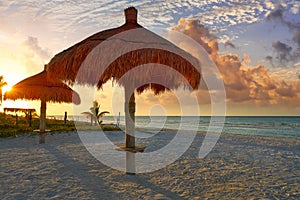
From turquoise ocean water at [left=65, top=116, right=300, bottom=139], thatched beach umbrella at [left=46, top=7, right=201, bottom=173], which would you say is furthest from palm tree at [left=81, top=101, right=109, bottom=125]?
thatched beach umbrella at [left=46, top=7, right=201, bottom=173]

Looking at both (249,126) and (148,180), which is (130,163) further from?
(249,126)

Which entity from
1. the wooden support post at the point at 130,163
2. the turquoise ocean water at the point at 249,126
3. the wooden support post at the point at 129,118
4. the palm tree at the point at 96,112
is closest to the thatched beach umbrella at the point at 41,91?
the wooden support post at the point at 129,118

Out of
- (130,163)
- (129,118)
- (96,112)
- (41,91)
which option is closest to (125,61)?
(129,118)

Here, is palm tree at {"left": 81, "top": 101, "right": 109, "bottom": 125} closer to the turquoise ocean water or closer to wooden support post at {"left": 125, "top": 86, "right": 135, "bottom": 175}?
the turquoise ocean water

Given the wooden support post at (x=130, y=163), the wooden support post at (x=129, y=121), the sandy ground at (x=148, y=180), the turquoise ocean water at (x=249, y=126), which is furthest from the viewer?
the turquoise ocean water at (x=249, y=126)

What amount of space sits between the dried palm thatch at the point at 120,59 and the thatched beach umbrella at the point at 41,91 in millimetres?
4567

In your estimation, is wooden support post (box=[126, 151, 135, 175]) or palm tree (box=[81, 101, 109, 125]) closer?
wooden support post (box=[126, 151, 135, 175])

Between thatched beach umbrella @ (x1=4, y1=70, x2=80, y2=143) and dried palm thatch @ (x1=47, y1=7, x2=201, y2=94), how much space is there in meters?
4.57

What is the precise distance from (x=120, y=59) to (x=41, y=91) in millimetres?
6009

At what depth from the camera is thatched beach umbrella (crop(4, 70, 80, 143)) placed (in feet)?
30.5

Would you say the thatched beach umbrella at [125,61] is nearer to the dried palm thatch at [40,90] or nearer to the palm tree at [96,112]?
the dried palm thatch at [40,90]

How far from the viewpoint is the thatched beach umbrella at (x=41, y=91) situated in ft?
30.5

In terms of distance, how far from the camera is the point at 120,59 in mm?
4434

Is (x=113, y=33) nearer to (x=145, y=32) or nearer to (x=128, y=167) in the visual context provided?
(x=145, y=32)
